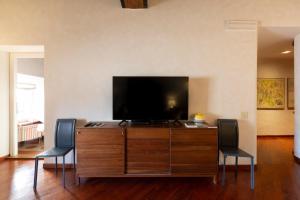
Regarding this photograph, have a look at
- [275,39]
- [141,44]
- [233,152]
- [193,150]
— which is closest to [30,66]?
[141,44]

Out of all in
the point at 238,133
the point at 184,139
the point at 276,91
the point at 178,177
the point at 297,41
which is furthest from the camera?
the point at 276,91

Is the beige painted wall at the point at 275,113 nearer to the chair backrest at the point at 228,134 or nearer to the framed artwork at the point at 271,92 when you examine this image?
the framed artwork at the point at 271,92

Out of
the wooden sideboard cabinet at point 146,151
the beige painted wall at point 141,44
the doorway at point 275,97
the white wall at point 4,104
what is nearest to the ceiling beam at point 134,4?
the beige painted wall at point 141,44

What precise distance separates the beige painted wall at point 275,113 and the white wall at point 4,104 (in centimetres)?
666

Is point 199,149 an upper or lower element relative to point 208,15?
lower

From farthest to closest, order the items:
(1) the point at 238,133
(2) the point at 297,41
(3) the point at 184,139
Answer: (2) the point at 297,41
(1) the point at 238,133
(3) the point at 184,139

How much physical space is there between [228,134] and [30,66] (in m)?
4.39

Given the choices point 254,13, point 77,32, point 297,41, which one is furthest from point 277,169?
point 77,32

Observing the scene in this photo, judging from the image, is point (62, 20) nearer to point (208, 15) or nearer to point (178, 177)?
point (208, 15)

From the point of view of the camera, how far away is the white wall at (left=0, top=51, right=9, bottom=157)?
3.70m

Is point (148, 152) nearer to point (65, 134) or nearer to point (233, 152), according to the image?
point (233, 152)

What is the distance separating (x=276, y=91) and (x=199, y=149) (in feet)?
15.4

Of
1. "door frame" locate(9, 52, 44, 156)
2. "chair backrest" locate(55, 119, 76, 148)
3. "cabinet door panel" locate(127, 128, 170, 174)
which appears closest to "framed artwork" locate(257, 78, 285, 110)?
"cabinet door panel" locate(127, 128, 170, 174)

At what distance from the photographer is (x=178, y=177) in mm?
2977
